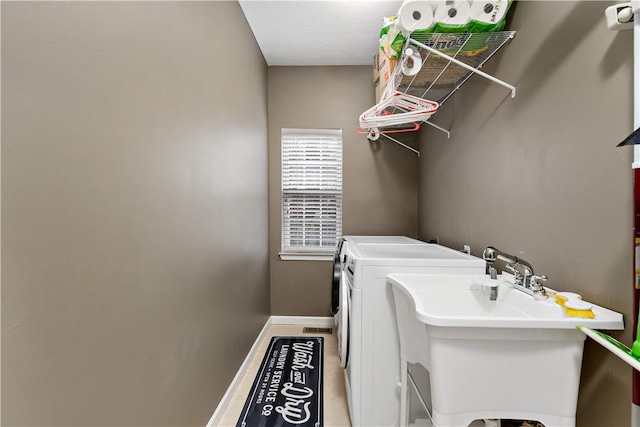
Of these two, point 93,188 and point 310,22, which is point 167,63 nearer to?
point 93,188

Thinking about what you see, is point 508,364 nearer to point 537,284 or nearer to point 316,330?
point 537,284

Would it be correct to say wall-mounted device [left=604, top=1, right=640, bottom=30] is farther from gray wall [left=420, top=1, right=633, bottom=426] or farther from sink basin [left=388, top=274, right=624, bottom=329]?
sink basin [left=388, top=274, right=624, bottom=329]

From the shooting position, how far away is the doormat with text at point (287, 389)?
169cm

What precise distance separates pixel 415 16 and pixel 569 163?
90 centimetres

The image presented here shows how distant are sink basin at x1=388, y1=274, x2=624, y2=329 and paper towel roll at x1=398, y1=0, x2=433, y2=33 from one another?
3.77ft

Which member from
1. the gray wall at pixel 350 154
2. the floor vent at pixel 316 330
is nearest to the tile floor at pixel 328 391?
the floor vent at pixel 316 330

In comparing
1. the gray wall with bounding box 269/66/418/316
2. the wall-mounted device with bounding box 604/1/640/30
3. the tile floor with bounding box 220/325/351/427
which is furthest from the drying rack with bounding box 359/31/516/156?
the tile floor with bounding box 220/325/351/427

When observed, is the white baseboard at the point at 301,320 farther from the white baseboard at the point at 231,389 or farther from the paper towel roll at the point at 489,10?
the paper towel roll at the point at 489,10

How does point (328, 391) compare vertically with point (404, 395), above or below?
below

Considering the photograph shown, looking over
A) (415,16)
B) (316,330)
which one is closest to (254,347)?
(316,330)

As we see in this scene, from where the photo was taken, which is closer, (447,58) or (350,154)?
(447,58)

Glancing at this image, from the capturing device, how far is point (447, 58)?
53.7 inches

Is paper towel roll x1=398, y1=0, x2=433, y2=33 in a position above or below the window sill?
above

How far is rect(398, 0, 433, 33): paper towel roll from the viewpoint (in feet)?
4.18
